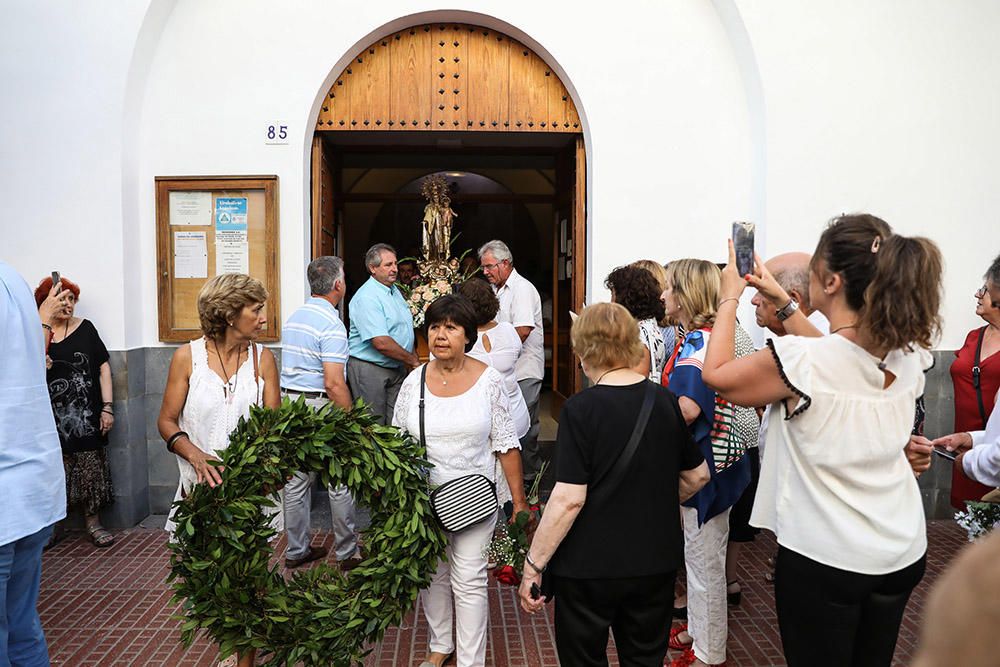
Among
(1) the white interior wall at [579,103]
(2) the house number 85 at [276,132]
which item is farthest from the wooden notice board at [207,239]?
(2) the house number 85 at [276,132]

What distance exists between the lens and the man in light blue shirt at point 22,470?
8.56 feet

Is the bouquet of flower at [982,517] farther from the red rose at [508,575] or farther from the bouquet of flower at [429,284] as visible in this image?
the bouquet of flower at [429,284]

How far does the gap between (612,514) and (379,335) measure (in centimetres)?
328

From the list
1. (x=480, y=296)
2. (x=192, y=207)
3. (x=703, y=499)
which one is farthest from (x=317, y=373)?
(x=703, y=499)

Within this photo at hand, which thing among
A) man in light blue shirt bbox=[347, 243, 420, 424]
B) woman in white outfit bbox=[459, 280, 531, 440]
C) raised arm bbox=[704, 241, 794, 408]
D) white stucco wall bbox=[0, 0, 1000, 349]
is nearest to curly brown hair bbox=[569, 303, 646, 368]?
raised arm bbox=[704, 241, 794, 408]

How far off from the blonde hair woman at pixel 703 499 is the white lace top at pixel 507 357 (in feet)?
6.47

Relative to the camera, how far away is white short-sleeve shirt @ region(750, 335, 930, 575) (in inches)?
88.7

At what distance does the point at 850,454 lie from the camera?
2.26 meters

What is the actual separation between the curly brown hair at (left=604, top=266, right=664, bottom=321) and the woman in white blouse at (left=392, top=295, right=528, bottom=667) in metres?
1.12

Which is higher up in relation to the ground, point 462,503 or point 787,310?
point 787,310

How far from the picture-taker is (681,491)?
2885mm

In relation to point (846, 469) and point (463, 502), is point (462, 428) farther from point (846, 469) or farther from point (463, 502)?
point (846, 469)

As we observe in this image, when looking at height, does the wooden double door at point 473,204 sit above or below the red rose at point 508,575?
above

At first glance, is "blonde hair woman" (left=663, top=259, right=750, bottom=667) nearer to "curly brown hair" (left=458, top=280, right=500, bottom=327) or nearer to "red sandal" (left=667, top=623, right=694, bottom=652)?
"red sandal" (left=667, top=623, right=694, bottom=652)
